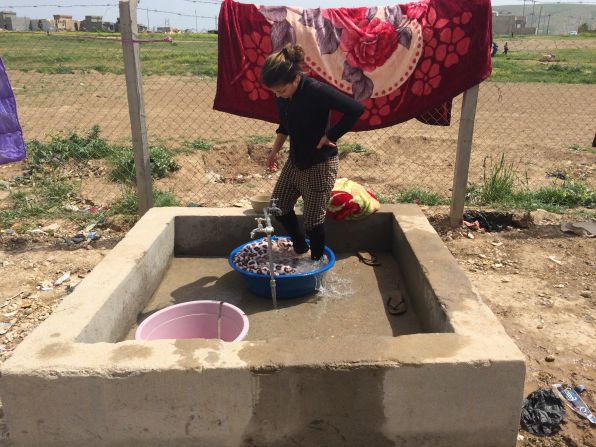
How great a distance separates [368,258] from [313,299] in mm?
691

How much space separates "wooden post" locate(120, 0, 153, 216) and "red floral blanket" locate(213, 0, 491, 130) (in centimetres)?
71

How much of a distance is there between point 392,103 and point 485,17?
101cm

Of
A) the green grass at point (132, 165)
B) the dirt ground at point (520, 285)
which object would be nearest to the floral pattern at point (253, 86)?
the dirt ground at point (520, 285)

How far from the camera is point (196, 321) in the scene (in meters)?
3.36

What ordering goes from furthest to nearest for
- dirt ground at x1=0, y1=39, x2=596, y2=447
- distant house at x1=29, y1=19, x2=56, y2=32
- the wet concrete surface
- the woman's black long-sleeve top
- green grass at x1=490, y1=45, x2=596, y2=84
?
distant house at x1=29, y1=19, x2=56, y2=32, green grass at x1=490, y1=45, x2=596, y2=84, dirt ground at x1=0, y1=39, x2=596, y2=447, the wet concrete surface, the woman's black long-sleeve top

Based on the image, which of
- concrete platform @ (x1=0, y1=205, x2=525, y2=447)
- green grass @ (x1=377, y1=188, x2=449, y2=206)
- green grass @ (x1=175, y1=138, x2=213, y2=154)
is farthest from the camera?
green grass @ (x1=175, y1=138, x2=213, y2=154)

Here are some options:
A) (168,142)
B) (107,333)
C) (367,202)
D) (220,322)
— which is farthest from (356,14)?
(168,142)

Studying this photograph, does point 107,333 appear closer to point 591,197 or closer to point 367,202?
point 367,202

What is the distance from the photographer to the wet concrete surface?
3.34 metres

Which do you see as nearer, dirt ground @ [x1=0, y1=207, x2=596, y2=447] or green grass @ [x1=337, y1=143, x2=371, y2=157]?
dirt ground @ [x1=0, y1=207, x2=596, y2=447]

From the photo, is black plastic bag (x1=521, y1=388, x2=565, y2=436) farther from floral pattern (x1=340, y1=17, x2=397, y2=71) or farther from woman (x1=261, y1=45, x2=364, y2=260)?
floral pattern (x1=340, y1=17, x2=397, y2=71)

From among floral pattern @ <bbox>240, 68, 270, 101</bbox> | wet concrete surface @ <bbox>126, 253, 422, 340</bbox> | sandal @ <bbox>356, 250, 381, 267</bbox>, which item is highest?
floral pattern @ <bbox>240, 68, 270, 101</bbox>

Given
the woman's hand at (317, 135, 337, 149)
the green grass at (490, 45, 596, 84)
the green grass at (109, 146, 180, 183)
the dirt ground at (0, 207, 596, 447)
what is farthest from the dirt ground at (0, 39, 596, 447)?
the green grass at (490, 45, 596, 84)

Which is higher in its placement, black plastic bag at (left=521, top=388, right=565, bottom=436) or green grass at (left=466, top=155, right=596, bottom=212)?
green grass at (left=466, top=155, right=596, bottom=212)
